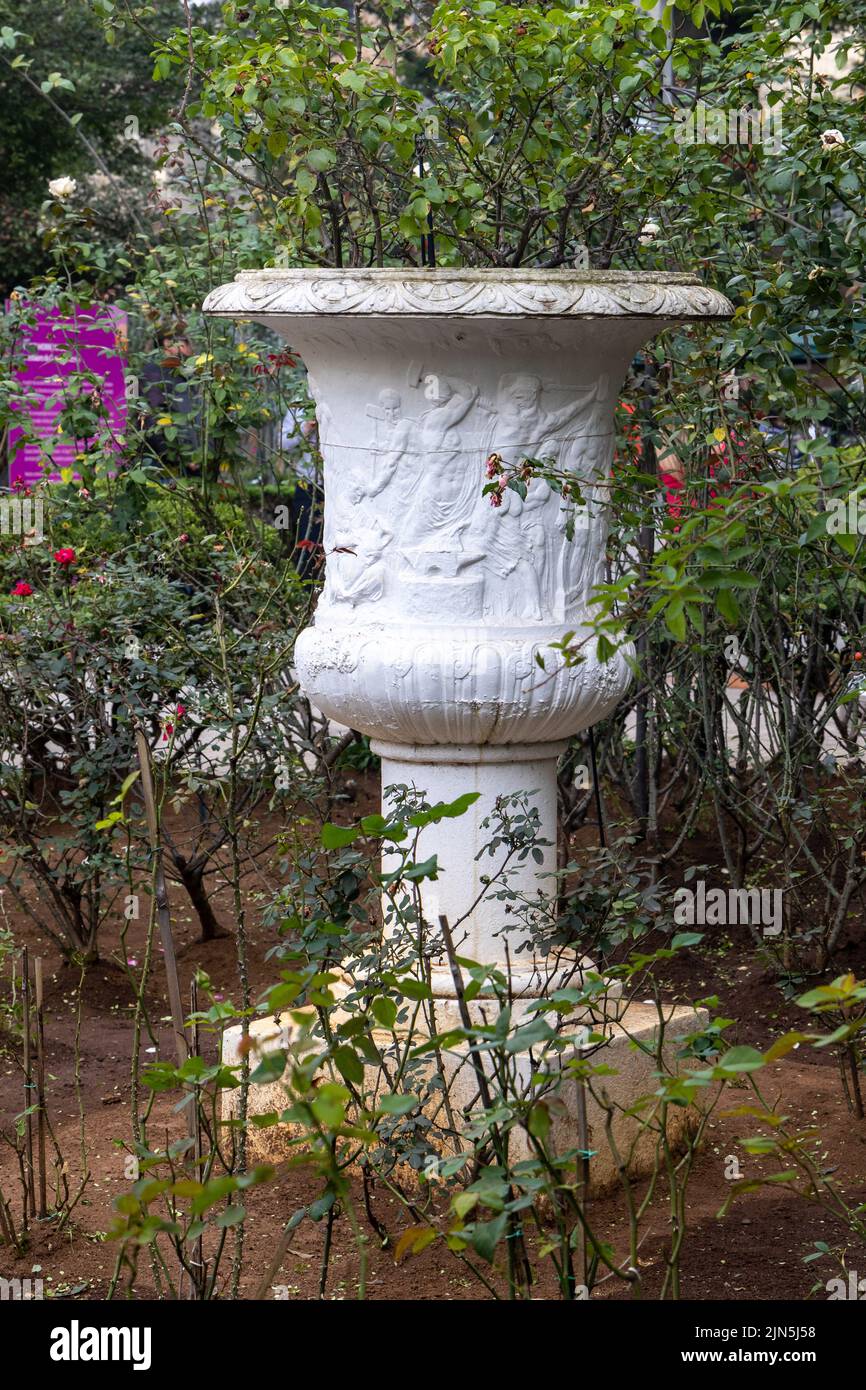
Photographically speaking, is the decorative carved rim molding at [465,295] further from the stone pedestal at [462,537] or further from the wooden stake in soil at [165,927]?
the wooden stake in soil at [165,927]

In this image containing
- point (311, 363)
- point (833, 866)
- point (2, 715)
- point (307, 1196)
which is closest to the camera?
point (307, 1196)

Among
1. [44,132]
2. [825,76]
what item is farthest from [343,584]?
[44,132]

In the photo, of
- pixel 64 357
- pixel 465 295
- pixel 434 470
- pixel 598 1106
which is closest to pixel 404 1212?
pixel 598 1106

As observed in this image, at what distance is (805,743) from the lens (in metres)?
4.48

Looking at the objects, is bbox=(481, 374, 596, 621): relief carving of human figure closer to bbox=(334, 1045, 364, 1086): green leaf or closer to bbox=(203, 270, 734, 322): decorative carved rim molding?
bbox=(203, 270, 734, 322): decorative carved rim molding

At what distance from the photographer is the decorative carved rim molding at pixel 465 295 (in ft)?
9.86

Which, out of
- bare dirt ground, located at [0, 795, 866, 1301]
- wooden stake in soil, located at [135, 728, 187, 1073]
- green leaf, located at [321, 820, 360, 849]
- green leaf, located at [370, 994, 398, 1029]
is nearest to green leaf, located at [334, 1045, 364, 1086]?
green leaf, located at [370, 994, 398, 1029]

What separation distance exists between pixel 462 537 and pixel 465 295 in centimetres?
52

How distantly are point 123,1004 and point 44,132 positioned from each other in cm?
1164

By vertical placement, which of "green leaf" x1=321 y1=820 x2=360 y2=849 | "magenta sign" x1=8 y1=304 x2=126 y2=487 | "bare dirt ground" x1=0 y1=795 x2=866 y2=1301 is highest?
"magenta sign" x1=8 y1=304 x2=126 y2=487

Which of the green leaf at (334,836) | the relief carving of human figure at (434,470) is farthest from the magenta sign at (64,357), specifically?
the green leaf at (334,836)

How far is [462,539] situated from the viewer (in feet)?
10.8

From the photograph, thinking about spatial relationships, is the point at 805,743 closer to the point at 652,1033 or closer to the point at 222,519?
the point at 652,1033

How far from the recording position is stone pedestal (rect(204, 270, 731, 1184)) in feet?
10.5
